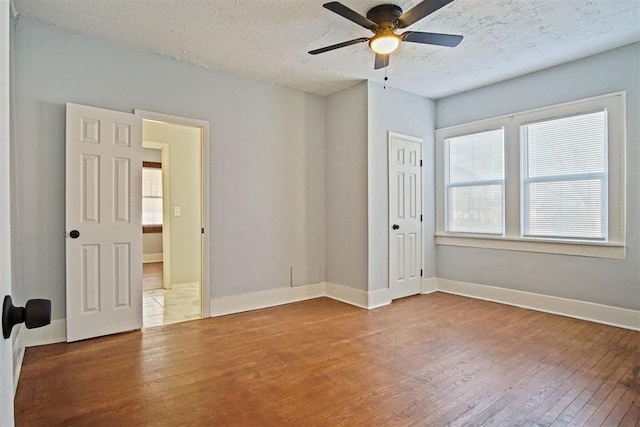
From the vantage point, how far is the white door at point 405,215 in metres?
4.57

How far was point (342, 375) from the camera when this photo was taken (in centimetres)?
251

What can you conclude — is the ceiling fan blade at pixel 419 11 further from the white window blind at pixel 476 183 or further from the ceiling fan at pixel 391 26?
the white window blind at pixel 476 183

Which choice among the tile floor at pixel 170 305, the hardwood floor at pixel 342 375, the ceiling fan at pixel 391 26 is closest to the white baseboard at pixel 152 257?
the tile floor at pixel 170 305

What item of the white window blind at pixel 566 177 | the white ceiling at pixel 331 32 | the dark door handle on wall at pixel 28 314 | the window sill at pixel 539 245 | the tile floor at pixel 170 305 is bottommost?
the tile floor at pixel 170 305

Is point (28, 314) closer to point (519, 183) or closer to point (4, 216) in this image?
point (4, 216)

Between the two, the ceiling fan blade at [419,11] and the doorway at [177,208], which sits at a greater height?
the ceiling fan blade at [419,11]

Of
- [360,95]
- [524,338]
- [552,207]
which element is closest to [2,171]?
[524,338]

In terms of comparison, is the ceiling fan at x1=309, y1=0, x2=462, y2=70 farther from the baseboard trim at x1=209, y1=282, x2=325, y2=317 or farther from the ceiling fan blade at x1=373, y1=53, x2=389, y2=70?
the baseboard trim at x1=209, y1=282, x2=325, y2=317

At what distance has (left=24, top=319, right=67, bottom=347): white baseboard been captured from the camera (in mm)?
2951

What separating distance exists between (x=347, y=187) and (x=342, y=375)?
8.43 feet

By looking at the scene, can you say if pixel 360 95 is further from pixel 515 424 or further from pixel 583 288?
pixel 515 424

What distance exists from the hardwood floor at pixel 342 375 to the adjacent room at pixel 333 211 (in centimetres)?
2

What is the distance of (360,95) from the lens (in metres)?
4.41

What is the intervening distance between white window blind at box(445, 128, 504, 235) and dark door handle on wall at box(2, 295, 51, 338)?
4759 mm
